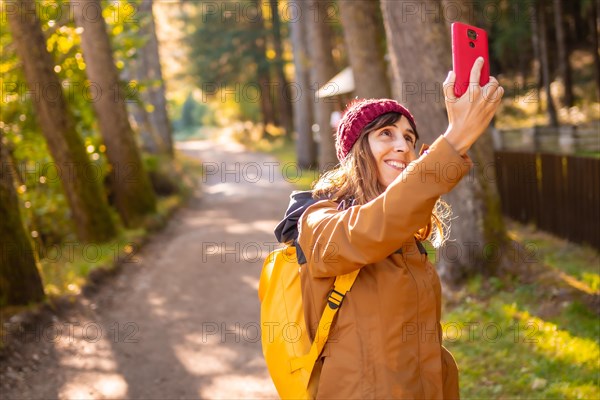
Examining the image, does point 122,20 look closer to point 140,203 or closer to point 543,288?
point 140,203

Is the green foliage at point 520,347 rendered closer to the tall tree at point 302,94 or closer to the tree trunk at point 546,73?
the tree trunk at point 546,73

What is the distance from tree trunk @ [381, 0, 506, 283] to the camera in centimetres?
831

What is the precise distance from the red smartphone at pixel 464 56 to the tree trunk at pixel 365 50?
36.6 feet

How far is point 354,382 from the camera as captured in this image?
2.57m

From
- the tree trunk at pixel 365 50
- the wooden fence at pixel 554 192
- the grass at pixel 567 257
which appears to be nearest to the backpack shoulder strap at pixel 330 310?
the grass at pixel 567 257

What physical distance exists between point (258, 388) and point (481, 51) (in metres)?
5.08

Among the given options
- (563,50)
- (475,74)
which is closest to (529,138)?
(563,50)

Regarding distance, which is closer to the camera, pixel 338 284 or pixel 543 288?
pixel 338 284

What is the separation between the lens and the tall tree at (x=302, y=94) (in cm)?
2592

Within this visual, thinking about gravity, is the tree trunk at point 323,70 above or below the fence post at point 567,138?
above

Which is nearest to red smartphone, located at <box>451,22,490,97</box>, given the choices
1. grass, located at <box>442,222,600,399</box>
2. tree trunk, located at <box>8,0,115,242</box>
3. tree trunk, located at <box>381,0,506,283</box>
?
grass, located at <box>442,222,600,399</box>

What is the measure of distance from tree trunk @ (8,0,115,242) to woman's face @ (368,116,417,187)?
9.31 m

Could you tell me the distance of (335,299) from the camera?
263cm

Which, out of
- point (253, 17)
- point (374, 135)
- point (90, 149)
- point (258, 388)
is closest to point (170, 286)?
point (90, 149)
